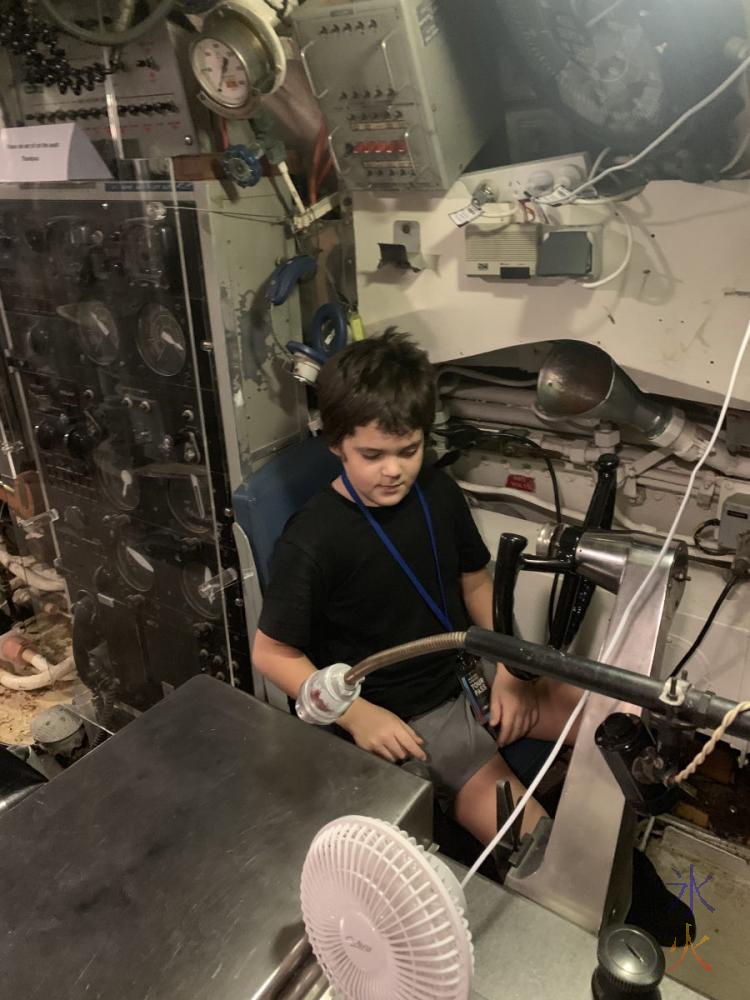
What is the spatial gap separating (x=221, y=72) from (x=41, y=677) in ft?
5.77

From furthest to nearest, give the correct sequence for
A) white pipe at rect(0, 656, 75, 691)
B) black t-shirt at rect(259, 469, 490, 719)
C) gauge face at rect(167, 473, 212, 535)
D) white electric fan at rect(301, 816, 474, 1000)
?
white pipe at rect(0, 656, 75, 691), gauge face at rect(167, 473, 212, 535), black t-shirt at rect(259, 469, 490, 719), white electric fan at rect(301, 816, 474, 1000)

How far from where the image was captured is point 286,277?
5.04 ft

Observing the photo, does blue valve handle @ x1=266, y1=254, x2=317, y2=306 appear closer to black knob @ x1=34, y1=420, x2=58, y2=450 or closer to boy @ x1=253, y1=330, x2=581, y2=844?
boy @ x1=253, y1=330, x2=581, y2=844

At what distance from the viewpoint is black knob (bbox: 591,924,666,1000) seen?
0.62 meters

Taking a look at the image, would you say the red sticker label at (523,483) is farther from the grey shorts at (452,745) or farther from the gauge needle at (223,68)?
the gauge needle at (223,68)

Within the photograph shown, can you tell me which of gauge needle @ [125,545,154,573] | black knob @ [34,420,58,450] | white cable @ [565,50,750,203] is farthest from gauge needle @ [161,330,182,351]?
white cable @ [565,50,750,203]

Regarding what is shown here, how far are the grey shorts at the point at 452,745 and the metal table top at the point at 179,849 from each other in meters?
0.49

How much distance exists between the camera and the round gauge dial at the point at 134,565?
6.46 ft

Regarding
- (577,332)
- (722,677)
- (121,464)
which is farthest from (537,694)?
(121,464)

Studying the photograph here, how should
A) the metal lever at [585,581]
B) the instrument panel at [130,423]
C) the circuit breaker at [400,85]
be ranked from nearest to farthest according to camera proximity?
the metal lever at [585,581]
the circuit breaker at [400,85]
the instrument panel at [130,423]

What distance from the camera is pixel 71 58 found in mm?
1669

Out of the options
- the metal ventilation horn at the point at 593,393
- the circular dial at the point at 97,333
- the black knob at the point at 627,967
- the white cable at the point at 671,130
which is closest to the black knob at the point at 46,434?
the circular dial at the point at 97,333

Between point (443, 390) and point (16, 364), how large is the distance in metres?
1.18

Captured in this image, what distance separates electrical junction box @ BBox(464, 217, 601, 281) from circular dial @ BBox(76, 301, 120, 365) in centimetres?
89
